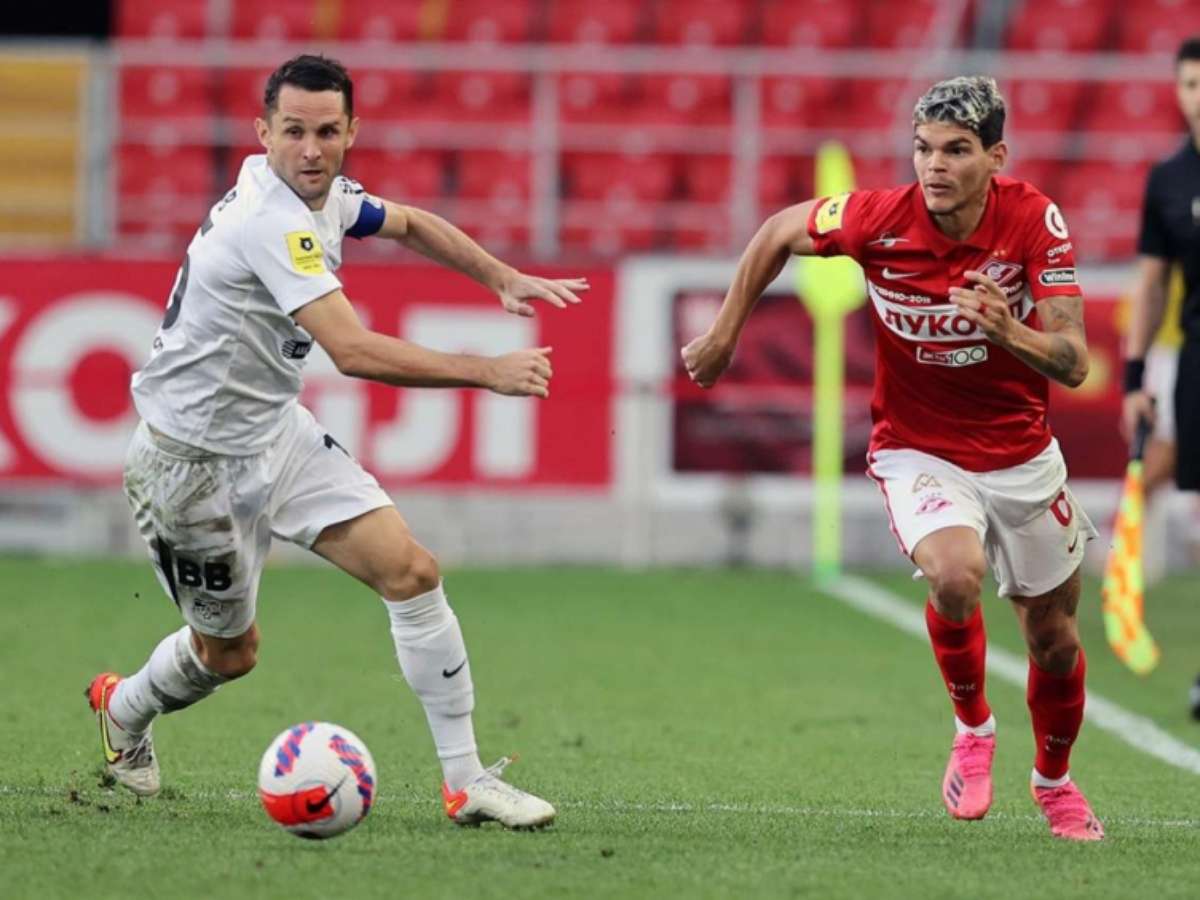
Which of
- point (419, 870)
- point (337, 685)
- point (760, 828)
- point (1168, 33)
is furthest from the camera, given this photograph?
point (1168, 33)

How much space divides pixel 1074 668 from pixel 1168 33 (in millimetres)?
13788

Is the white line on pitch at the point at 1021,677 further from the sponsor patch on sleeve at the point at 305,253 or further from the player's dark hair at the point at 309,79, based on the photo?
the player's dark hair at the point at 309,79

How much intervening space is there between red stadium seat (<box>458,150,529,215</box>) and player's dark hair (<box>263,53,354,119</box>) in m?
11.4

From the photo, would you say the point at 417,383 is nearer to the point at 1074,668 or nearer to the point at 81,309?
the point at 1074,668

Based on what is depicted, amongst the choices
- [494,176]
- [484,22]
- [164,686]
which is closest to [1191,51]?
[164,686]

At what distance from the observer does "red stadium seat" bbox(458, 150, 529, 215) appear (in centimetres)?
1784

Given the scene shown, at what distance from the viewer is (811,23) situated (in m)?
19.1

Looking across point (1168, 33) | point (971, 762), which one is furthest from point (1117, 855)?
point (1168, 33)

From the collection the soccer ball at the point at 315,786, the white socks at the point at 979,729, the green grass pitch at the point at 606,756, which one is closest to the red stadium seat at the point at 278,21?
the green grass pitch at the point at 606,756

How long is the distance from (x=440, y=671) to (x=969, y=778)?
61.3 inches

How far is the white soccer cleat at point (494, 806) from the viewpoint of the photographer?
248 inches

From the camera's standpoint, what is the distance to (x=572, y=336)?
15.3 m

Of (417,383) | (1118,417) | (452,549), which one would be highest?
(417,383)

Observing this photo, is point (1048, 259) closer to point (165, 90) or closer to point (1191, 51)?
point (1191, 51)
